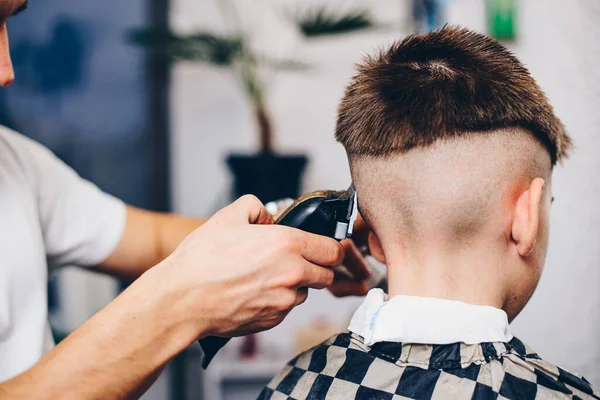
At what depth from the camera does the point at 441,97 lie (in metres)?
0.93

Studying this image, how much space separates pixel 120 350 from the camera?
0.88 metres

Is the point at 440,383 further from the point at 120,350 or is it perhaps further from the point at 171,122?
the point at 171,122

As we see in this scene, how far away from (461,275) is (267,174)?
4.89 feet

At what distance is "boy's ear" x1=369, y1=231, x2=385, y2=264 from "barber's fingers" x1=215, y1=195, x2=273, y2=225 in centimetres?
24

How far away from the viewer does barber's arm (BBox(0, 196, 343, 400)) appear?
88 cm

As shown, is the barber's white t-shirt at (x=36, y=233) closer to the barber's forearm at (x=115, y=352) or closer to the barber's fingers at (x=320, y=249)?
the barber's forearm at (x=115, y=352)

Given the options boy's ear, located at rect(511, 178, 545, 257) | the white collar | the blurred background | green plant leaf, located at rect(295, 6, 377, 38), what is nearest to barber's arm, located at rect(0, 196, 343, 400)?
the white collar

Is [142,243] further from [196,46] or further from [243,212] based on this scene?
[196,46]

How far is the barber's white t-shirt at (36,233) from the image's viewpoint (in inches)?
42.1

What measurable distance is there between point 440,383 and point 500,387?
9 centimetres

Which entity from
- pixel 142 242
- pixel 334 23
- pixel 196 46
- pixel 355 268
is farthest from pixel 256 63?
pixel 355 268

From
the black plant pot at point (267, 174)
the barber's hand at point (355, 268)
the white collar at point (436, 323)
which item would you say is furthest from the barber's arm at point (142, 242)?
the black plant pot at point (267, 174)

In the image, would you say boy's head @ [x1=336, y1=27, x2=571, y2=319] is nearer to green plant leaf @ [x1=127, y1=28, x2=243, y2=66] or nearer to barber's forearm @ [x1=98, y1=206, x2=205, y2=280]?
→ barber's forearm @ [x1=98, y1=206, x2=205, y2=280]

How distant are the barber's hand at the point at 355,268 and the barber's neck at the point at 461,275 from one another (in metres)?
0.19
